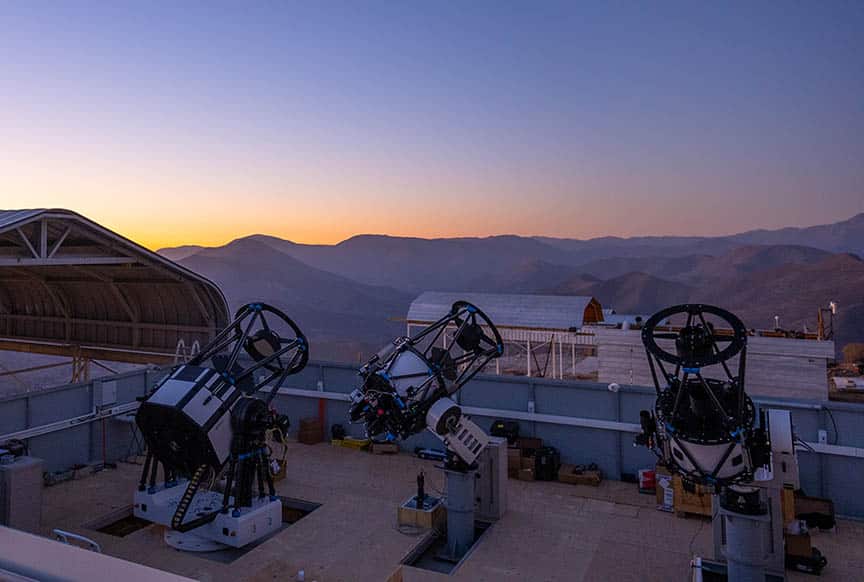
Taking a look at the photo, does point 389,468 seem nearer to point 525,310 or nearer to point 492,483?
point 492,483

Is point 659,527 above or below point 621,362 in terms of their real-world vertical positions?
below

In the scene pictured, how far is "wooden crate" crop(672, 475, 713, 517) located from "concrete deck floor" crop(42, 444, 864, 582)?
0.63ft

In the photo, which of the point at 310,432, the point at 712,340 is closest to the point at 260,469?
the point at 310,432

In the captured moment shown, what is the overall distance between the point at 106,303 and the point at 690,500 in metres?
22.2

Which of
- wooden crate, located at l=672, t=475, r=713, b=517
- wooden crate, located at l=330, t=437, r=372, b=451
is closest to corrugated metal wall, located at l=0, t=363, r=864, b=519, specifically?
wooden crate, located at l=330, t=437, r=372, b=451

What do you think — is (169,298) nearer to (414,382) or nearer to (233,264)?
(414,382)

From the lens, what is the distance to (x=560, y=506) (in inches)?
492

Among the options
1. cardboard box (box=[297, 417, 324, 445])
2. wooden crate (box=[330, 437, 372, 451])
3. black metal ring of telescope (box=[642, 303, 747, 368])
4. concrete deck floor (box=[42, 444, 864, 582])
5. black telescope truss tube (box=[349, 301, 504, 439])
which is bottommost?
concrete deck floor (box=[42, 444, 864, 582])

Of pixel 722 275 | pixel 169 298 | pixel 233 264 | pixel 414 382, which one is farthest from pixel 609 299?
pixel 414 382

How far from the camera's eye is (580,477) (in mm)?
13672

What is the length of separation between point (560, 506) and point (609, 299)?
87778 millimetres

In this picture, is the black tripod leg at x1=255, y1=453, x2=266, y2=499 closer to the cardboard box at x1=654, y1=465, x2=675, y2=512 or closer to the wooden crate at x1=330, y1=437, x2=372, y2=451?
the wooden crate at x1=330, y1=437, x2=372, y2=451

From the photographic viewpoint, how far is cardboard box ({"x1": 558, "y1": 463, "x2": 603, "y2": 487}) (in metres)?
13.6

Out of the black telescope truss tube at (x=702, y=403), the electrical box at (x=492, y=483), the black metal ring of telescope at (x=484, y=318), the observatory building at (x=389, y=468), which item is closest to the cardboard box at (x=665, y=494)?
the observatory building at (x=389, y=468)
